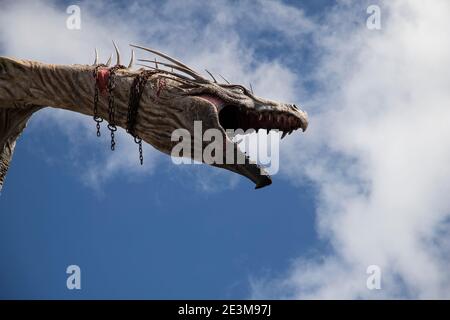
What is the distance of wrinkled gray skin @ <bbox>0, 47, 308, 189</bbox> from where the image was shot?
1093 cm

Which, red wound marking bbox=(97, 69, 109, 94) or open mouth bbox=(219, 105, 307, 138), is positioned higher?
red wound marking bbox=(97, 69, 109, 94)

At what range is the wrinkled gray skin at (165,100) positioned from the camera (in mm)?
10930

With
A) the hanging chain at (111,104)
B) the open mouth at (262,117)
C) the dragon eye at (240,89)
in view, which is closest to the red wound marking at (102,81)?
the hanging chain at (111,104)

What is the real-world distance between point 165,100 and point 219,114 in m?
0.85

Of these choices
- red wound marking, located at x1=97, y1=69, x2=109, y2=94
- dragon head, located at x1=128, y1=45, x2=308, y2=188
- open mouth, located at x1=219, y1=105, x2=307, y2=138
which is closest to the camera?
dragon head, located at x1=128, y1=45, x2=308, y2=188

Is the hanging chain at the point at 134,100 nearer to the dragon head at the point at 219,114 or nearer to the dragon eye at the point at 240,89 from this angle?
the dragon head at the point at 219,114

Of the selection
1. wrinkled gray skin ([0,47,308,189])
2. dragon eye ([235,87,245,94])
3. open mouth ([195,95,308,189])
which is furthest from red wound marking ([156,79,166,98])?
dragon eye ([235,87,245,94])

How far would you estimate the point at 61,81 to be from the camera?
39.4 feet

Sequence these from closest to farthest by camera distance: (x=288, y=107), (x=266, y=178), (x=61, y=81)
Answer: (x=266, y=178) → (x=288, y=107) → (x=61, y=81)

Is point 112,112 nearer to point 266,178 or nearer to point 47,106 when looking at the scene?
point 47,106

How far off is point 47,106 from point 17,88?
0.56 metres

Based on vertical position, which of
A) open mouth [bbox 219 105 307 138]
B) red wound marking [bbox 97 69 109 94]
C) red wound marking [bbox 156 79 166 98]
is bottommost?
open mouth [bbox 219 105 307 138]

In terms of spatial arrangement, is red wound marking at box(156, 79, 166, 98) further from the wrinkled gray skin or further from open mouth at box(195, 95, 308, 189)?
open mouth at box(195, 95, 308, 189)
